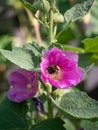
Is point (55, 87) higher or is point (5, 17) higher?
point (55, 87)

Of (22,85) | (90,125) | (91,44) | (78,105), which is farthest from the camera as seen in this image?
(91,44)

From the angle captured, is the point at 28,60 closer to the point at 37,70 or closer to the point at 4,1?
the point at 37,70

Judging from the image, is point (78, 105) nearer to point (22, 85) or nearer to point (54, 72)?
point (54, 72)

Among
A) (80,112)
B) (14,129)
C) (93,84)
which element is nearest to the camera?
(80,112)

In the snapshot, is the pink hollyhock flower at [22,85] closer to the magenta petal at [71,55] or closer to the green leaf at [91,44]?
the magenta petal at [71,55]

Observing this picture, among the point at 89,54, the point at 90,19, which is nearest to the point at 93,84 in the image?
the point at 90,19

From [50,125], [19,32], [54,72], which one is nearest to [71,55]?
[54,72]
